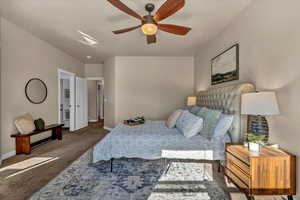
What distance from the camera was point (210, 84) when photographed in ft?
12.9

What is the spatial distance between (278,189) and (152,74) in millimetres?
4552

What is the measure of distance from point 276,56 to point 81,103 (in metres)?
6.01

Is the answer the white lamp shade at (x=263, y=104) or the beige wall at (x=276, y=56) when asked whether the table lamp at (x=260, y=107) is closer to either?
the white lamp shade at (x=263, y=104)

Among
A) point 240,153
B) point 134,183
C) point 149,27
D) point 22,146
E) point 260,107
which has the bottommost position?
point 134,183

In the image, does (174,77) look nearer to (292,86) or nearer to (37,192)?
(292,86)

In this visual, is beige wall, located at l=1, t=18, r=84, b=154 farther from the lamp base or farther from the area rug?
the lamp base

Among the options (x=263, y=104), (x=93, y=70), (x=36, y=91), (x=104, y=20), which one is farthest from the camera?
(x=93, y=70)

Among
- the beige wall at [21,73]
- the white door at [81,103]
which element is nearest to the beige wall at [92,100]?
the white door at [81,103]

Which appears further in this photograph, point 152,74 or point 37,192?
point 152,74

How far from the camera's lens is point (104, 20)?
9.50 feet

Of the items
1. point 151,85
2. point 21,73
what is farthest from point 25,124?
point 151,85

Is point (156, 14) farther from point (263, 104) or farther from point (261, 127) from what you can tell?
point (261, 127)

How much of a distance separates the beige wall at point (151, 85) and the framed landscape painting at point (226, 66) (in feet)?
5.99

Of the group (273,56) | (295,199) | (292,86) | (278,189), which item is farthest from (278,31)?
(295,199)
